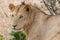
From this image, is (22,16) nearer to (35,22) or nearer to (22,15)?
(22,15)

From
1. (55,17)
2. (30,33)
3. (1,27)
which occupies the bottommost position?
(1,27)

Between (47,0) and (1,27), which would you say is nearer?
(47,0)

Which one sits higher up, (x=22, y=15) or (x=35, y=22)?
(x=22, y=15)

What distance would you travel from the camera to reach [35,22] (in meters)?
6.91

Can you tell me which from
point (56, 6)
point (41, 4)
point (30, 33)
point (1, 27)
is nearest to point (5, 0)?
point (1, 27)

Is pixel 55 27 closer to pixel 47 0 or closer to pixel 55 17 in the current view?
pixel 55 17

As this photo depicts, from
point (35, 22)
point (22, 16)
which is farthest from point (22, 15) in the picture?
point (35, 22)

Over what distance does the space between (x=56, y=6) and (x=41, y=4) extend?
658 mm

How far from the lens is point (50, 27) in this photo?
21.9ft

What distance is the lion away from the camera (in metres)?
6.62

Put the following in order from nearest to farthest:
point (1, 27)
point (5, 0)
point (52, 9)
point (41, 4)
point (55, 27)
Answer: point (55, 27)
point (52, 9)
point (41, 4)
point (1, 27)
point (5, 0)

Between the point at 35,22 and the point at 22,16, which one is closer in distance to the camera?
the point at 22,16

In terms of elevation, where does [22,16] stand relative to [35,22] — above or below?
above

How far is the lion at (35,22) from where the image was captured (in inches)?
261
